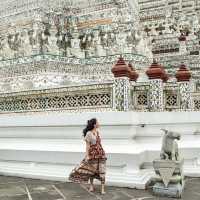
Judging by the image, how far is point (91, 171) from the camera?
25.0 feet

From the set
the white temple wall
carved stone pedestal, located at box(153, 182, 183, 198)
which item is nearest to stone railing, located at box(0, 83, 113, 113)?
the white temple wall

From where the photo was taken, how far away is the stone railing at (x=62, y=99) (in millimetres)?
9242

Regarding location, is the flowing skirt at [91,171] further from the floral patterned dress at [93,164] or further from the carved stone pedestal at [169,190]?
the carved stone pedestal at [169,190]

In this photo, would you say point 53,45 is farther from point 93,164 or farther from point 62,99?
point 93,164

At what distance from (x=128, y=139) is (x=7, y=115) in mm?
2913

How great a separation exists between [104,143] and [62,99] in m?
1.42

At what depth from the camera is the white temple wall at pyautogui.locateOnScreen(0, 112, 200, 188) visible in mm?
→ 8516

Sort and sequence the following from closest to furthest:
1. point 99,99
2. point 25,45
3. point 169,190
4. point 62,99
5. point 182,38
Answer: point 169,190, point 99,99, point 62,99, point 25,45, point 182,38

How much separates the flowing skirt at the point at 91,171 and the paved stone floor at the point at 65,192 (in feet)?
0.74

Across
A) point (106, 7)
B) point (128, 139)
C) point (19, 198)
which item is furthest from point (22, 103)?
point (106, 7)

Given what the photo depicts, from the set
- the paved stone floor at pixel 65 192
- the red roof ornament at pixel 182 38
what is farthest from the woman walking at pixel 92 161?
the red roof ornament at pixel 182 38

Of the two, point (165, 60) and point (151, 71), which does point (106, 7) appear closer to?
point (165, 60)

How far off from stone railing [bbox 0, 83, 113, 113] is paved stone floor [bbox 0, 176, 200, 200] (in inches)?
65.2

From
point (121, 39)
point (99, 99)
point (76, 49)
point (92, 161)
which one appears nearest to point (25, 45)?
point (76, 49)
